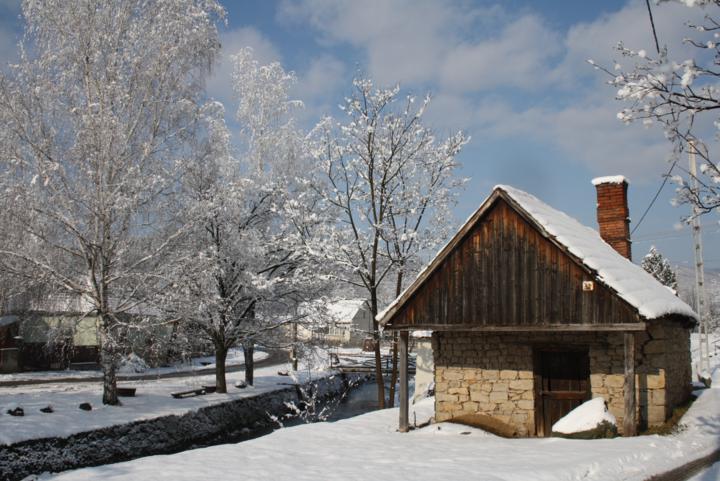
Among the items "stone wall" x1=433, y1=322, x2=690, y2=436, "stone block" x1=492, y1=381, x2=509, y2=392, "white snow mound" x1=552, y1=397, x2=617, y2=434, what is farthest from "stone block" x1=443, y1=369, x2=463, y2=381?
"white snow mound" x1=552, y1=397, x2=617, y2=434

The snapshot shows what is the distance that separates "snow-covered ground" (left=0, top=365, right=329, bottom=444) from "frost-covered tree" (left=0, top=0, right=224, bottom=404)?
1.21 m

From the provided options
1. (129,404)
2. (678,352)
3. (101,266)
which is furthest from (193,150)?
(678,352)

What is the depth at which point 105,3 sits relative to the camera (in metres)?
19.0

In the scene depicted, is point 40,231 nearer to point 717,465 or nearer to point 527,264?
point 527,264

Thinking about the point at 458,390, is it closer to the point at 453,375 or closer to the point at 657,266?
the point at 453,375

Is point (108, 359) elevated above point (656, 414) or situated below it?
above

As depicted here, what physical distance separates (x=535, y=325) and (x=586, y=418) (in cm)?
216

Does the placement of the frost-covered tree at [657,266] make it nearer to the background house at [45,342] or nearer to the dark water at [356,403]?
the dark water at [356,403]

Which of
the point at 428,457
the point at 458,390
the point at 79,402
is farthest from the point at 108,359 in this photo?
the point at 428,457

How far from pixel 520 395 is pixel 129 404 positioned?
40.2 feet

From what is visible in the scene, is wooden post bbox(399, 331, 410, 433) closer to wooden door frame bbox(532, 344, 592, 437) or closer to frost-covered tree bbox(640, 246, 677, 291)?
wooden door frame bbox(532, 344, 592, 437)

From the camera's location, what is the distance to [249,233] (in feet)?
73.5

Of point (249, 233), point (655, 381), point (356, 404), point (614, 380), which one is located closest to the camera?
point (655, 381)

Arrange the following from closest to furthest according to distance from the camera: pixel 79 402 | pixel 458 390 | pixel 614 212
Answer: pixel 458 390, pixel 614 212, pixel 79 402
